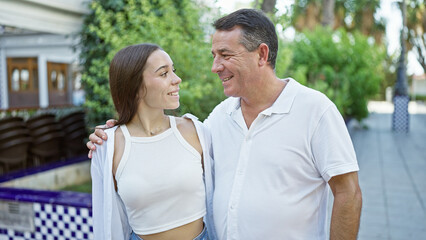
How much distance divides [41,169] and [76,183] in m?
0.87

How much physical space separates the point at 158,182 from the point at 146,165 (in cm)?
9

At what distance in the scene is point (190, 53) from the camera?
517cm

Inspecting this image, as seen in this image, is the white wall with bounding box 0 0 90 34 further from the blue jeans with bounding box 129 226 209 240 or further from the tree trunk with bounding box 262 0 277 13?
the blue jeans with bounding box 129 226 209 240

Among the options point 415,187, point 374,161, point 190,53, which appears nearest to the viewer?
point 190,53

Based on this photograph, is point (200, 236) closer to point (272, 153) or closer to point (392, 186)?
point (272, 153)

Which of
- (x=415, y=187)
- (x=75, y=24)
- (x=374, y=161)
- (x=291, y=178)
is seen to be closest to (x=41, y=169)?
(x=75, y=24)

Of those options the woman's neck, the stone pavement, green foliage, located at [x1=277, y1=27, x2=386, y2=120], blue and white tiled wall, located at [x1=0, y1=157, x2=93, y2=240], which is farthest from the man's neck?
green foliage, located at [x1=277, y1=27, x2=386, y2=120]

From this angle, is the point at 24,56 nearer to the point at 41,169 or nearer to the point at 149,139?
the point at 41,169

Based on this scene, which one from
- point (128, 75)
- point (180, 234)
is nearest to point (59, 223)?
point (180, 234)

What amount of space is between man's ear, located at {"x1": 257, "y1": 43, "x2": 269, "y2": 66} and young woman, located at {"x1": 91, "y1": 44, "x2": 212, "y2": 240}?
40cm

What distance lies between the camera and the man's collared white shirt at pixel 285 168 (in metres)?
1.64

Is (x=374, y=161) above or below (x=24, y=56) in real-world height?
below

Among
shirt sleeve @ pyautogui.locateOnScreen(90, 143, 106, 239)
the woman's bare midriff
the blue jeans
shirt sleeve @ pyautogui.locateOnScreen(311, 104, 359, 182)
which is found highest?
shirt sleeve @ pyautogui.locateOnScreen(311, 104, 359, 182)

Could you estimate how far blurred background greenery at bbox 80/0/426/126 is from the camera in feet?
17.3
